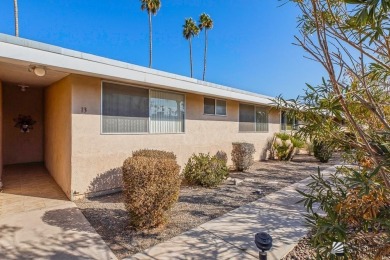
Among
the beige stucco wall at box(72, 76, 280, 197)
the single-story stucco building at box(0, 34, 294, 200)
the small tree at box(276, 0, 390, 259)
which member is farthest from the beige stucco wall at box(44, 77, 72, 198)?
the small tree at box(276, 0, 390, 259)

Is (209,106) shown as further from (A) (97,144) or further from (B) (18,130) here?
(B) (18,130)

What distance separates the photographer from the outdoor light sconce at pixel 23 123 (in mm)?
9117

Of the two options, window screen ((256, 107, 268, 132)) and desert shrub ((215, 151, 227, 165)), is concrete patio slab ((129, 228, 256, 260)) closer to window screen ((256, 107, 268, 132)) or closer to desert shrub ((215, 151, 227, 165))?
desert shrub ((215, 151, 227, 165))

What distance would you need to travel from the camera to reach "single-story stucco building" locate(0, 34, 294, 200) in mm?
5297

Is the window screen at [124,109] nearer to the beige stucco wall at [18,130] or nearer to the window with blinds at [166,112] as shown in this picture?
the window with blinds at [166,112]

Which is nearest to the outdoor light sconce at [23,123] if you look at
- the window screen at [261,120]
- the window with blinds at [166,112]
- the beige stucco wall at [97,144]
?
the beige stucco wall at [97,144]

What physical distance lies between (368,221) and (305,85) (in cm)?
138

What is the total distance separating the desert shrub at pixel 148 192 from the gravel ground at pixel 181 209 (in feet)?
0.73

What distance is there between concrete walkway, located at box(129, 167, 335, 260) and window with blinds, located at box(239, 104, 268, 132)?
6.30m

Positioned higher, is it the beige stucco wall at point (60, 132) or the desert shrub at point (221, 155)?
the beige stucco wall at point (60, 132)

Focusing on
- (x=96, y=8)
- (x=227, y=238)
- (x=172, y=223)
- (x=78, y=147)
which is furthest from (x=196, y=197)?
(x=96, y=8)

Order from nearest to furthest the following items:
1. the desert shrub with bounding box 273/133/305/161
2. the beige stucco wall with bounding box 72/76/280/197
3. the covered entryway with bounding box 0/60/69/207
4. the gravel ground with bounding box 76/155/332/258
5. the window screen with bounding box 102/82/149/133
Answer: the gravel ground with bounding box 76/155/332/258, the beige stucco wall with bounding box 72/76/280/197, the window screen with bounding box 102/82/149/133, the covered entryway with bounding box 0/60/69/207, the desert shrub with bounding box 273/133/305/161

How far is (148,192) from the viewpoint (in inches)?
152

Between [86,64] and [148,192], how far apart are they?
3.50 meters
